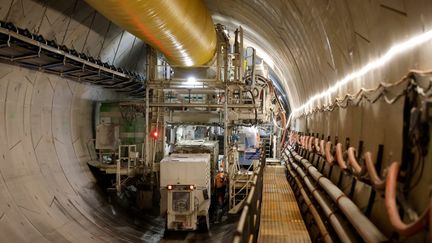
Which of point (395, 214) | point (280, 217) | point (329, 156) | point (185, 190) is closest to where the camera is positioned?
point (395, 214)

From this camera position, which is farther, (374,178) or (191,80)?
(191,80)

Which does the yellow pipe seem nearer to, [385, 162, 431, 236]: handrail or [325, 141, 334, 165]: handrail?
[325, 141, 334, 165]: handrail

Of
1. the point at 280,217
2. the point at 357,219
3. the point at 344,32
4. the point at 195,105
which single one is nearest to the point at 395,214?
the point at 357,219

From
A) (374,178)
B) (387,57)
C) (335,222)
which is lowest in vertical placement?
(335,222)

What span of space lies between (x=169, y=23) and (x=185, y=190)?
15.3 ft

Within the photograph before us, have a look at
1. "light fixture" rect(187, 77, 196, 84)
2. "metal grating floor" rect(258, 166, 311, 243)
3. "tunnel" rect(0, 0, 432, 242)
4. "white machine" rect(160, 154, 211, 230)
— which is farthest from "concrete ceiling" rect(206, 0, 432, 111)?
"white machine" rect(160, 154, 211, 230)

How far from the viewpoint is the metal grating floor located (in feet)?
18.4

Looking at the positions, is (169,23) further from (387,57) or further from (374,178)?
(374,178)

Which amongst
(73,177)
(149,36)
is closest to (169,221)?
(73,177)

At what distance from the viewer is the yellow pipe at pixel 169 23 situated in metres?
5.66

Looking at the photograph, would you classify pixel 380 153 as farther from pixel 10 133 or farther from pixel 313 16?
pixel 10 133

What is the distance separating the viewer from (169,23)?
681cm

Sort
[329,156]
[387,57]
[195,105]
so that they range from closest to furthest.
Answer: [387,57], [329,156], [195,105]

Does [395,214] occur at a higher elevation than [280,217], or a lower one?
higher
